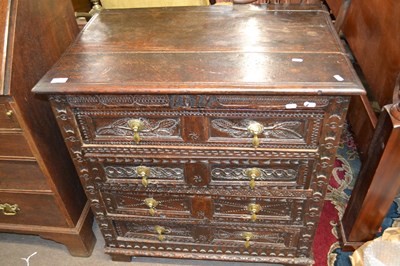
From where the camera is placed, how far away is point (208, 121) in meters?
1.12

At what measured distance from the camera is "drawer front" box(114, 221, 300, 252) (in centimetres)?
147

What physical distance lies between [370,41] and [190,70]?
0.86 meters

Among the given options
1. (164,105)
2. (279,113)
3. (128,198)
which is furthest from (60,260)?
(279,113)

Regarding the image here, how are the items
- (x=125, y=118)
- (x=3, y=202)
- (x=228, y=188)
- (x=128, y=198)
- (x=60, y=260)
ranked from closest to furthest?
1. (x=125, y=118)
2. (x=228, y=188)
3. (x=128, y=198)
4. (x=3, y=202)
5. (x=60, y=260)

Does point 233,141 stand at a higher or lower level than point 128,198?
higher

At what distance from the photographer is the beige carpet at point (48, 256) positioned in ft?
5.54

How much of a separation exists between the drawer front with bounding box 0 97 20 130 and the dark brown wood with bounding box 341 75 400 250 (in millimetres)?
1262

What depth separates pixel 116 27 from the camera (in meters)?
1.38

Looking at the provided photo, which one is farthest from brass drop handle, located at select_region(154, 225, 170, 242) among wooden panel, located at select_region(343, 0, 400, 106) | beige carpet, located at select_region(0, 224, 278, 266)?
wooden panel, located at select_region(343, 0, 400, 106)

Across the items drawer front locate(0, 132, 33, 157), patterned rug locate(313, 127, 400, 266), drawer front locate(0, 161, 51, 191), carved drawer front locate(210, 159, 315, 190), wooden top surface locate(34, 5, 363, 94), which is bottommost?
patterned rug locate(313, 127, 400, 266)

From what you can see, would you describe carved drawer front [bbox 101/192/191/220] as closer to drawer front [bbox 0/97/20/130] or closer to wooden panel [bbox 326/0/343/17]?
drawer front [bbox 0/97/20/130]

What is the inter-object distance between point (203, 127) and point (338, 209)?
1.07 metres

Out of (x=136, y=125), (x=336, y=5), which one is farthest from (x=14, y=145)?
(x=336, y=5)

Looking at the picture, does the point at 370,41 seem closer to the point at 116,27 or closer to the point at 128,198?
the point at 116,27
